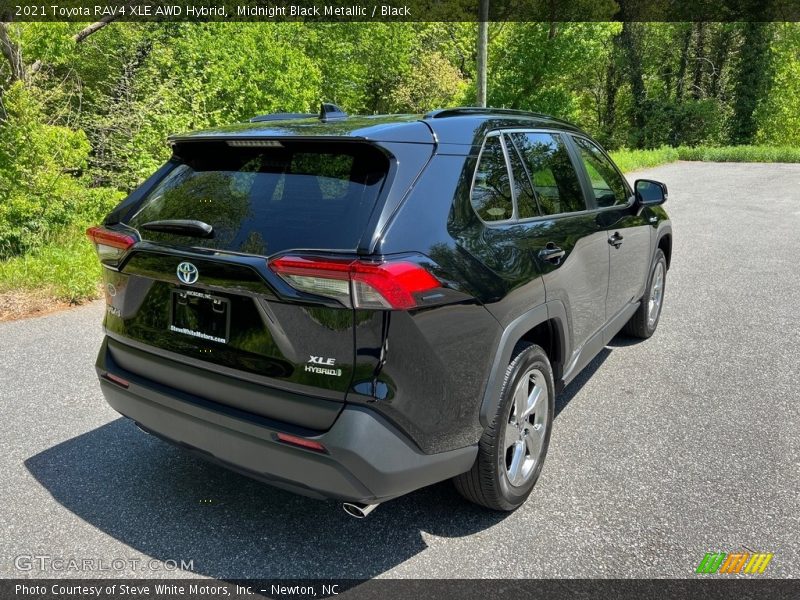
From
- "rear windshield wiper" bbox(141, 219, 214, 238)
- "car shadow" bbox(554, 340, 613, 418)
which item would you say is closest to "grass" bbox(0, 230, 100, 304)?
"rear windshield wiper" bbox(141, 219, 214, 238)

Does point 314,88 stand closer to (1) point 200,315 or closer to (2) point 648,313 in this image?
(2) point 648,313

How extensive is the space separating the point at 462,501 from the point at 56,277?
540 cm

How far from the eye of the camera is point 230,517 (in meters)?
2.89

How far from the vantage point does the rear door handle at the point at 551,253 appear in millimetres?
3043

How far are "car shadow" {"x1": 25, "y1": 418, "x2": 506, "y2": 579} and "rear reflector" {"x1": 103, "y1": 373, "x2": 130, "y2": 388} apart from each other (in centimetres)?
63

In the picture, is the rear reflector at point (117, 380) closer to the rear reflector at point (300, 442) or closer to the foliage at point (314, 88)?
the rear reflector at point (300, 442)

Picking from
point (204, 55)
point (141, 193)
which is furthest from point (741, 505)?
point (204, 55)

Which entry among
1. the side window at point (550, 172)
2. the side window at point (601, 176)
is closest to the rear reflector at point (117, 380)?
the side window at point (550, 172)

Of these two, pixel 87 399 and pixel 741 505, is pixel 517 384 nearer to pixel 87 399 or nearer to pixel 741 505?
pixel 741 505

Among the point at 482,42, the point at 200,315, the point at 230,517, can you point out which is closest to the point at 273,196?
the point at 200,315

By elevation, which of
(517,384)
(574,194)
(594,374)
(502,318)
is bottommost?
(594,374)

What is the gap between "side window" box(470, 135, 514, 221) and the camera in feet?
8.91

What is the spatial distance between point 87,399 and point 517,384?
3008 millimetres

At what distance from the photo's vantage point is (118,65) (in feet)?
57.1
